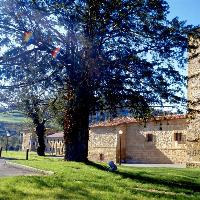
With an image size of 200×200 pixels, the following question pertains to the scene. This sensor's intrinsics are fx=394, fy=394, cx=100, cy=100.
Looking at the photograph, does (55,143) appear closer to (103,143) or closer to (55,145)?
(55,145)

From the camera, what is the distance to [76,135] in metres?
22.4

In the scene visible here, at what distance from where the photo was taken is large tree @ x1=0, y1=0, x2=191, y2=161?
19359mm

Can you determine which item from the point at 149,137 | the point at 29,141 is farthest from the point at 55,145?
the point at 149,137

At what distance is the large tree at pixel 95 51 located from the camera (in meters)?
19.4

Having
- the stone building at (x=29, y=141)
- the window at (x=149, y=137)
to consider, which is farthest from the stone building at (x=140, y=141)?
the stone building at (x=29, y=141)

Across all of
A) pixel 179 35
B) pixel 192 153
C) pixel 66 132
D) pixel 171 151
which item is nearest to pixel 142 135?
pixel 171 151

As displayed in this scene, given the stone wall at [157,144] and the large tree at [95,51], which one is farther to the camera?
the stone wall at [157,144]

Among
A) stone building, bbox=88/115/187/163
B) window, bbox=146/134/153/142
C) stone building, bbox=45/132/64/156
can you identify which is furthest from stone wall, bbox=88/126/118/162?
stone building, bbox=45/132/64/156

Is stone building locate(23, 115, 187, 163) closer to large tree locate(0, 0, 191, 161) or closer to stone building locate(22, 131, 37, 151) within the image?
large tree locate(0, 0, 191, 161)

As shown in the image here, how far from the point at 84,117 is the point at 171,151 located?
16.0 meters

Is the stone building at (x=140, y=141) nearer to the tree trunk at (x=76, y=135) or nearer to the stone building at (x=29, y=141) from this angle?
the tree trunk at (x=76, y=135)

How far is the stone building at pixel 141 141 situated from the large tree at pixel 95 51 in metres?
12.0

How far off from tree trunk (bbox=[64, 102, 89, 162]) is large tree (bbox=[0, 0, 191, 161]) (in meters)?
0.40

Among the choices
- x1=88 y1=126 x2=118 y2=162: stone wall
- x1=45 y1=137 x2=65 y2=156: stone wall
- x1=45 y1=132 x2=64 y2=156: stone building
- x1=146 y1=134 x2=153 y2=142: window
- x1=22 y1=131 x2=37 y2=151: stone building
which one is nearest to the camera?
x1=146 y1=134 x2=153 y2=142: window
